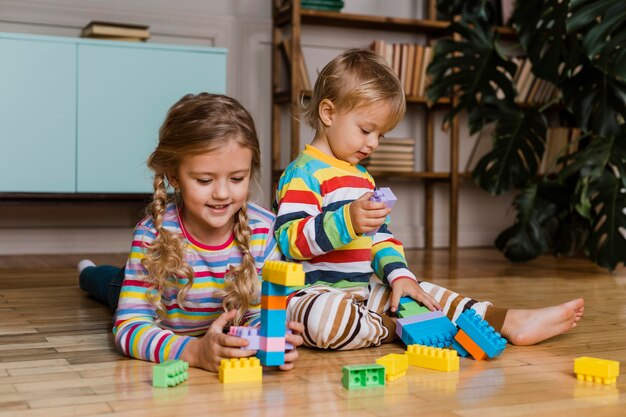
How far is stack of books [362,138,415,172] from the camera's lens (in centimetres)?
405

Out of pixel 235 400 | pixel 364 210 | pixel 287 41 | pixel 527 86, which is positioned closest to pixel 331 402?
pixel 235 400

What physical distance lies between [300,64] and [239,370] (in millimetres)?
2705

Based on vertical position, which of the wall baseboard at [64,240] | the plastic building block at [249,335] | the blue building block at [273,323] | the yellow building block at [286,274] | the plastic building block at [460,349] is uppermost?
the yellow building block at [286,274]

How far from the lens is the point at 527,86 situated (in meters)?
4.30

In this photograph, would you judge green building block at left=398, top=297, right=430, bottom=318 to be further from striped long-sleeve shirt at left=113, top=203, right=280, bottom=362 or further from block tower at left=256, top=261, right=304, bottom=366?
block tower at left=256, top=261, right=304, bottom=366

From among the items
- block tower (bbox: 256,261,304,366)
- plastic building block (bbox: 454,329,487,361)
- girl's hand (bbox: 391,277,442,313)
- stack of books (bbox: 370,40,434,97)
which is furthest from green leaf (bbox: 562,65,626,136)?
block tower (bbox: 256,261,304,366)

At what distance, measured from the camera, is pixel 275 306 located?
4.26ft

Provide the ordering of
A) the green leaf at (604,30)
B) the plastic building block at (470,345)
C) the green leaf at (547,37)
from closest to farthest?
the plastic building block at (470,345) → the green leaf at (604,30) → the green leaf at (547,37)

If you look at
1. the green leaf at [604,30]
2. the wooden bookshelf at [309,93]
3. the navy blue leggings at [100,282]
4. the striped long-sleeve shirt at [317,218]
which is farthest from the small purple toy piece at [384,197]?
the wooden bookshelf at [309,93]

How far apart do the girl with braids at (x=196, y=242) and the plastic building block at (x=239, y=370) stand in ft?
0.14

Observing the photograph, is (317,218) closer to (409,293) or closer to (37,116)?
(409,293)

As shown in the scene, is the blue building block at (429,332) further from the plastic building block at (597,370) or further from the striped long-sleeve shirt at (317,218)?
the plastic building block at (597,370)

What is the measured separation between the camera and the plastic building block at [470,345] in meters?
1.53

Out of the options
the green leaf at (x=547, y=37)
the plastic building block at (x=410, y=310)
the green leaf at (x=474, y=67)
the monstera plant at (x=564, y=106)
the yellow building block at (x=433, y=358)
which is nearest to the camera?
the yellow building block at (x=433, y=358)
